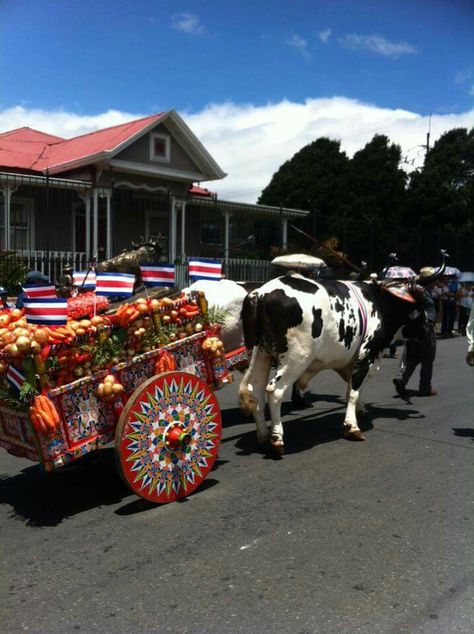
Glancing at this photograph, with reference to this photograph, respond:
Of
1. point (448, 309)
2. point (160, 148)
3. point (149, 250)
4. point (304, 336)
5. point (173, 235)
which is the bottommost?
point (448, 309)

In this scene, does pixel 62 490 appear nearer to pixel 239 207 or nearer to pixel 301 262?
pixel 301 262

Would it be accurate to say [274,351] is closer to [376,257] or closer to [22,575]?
[22,575]

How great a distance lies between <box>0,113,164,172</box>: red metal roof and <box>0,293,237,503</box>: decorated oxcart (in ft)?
41.8

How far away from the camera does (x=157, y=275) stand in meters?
4.94

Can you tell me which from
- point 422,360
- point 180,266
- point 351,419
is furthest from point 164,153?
point 351,419

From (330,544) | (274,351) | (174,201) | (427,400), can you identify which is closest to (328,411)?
(427,400)

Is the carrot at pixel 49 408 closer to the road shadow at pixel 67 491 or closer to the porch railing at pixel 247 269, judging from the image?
the road shadow at pixel 67 491

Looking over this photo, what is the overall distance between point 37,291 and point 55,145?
16693 mm

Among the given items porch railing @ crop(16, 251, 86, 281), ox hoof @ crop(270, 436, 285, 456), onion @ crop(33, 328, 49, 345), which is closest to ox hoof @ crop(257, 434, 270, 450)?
ox hoof @ crop(270, 436, 285, 456)

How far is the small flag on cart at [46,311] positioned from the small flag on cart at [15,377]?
1.11ft

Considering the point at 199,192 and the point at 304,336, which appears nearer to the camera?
the point at 304,336

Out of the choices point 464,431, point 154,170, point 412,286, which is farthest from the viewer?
point 154,170

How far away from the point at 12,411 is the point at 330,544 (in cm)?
232

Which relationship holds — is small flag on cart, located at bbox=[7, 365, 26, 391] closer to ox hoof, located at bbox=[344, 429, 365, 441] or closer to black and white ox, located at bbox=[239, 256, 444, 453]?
black and white ox, located at bbox=[239, 256, 444, 453]
